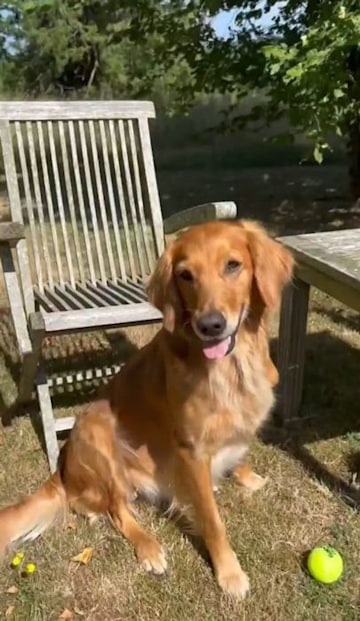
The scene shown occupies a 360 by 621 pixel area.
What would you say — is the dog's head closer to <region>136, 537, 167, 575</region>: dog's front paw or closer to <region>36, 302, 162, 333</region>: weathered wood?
<region>36, 302, 162, 333</region>: weathered wood

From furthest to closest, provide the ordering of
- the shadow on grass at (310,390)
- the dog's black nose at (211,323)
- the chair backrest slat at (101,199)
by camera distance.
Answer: the chair backrest slat at (101,199) < the shadow on grass at (310,390) < the dog's black nose at (211,323)

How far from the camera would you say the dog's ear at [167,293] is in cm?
215

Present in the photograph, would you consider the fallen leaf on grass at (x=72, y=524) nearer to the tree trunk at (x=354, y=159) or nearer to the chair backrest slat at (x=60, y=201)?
the chair backrest slat at (x=60, y=201)

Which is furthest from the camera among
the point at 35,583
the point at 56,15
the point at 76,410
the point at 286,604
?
the point at 56,15

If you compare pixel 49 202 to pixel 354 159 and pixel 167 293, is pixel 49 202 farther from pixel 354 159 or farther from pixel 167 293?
pixel 354 159

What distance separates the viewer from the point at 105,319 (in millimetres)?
2635

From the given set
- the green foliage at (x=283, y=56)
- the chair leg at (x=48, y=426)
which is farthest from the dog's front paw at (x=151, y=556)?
the green foliage at (x=283, y=56)

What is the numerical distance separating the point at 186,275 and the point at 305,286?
0.90 meters

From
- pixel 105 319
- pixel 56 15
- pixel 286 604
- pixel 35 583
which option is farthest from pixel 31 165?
pixel 56 15

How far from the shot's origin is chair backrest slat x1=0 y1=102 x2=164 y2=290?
11.0 feet

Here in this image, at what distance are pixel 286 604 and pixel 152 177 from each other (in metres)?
2.16

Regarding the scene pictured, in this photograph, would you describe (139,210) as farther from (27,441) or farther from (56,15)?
(56,15)

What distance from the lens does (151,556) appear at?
7.63 ft

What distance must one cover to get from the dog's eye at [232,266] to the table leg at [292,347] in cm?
76
